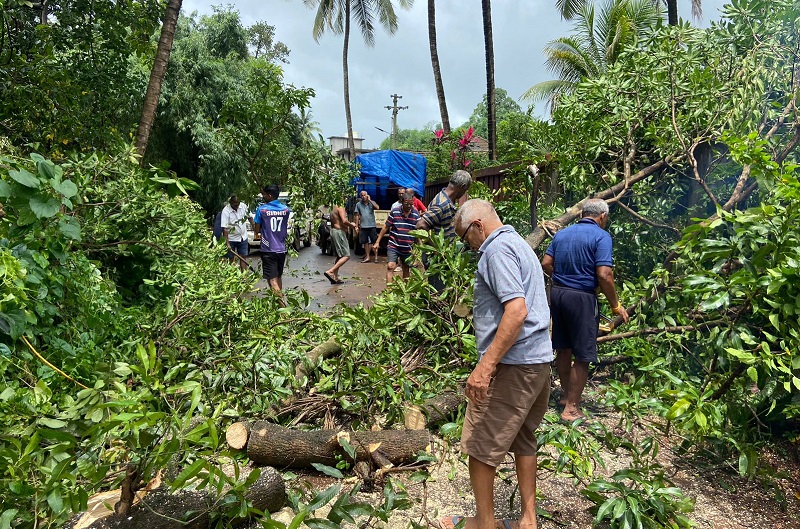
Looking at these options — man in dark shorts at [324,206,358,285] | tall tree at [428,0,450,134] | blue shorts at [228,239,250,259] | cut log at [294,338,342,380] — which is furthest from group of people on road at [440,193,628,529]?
tall tree at [428,0,450,134]

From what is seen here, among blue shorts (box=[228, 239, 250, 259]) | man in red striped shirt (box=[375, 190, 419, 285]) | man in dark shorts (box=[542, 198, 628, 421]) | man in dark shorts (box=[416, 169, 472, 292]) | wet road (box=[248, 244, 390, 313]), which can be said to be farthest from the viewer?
blue shorts (box=[228, 239, 250, 259])

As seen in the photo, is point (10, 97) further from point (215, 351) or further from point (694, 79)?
point (694, 79)

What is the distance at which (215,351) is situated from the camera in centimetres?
470

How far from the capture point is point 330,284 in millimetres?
10758

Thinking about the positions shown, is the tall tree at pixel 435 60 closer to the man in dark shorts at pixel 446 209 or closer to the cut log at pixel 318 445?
the man in dark shorts at pixel 446 209

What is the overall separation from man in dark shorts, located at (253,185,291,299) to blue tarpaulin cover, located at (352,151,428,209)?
9.40m

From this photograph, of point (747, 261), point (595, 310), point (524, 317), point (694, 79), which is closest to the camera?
point (524, 317)

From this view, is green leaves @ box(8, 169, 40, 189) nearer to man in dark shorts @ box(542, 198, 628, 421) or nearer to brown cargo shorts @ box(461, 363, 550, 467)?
brown cargo shorts @ box(461, 363, 550, 467)

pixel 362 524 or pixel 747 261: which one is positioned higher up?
pixel 747 261

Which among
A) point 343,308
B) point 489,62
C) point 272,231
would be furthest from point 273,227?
point 489,62

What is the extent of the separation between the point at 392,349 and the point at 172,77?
13.9 metres

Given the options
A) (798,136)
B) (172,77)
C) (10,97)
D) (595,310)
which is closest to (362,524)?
(595,310)

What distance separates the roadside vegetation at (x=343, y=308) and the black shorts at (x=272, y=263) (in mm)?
988

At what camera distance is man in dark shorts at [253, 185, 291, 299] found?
7617 millimetres
